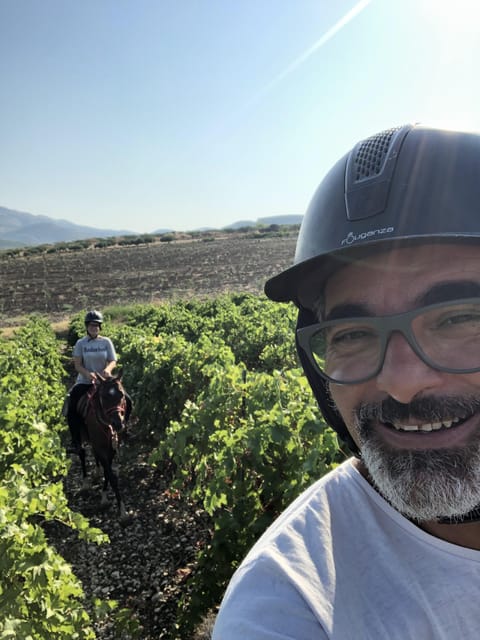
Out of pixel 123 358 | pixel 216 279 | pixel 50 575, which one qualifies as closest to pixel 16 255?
pixel 216 279

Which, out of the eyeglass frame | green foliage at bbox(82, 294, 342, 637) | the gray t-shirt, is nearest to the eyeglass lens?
the eyeglass frame

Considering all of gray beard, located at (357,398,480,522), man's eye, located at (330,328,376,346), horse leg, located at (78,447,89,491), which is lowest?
horse leg, located at (78,447,89,491)

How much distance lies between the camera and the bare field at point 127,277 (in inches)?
1196

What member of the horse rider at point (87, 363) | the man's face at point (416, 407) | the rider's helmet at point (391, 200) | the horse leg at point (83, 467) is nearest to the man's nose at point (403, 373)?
the man's face at point (416, 407)

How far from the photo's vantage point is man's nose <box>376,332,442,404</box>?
131cm

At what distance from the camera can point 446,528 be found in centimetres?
136

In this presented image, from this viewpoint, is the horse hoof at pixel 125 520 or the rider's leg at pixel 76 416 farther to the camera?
the rider's leg at pixel 76 416

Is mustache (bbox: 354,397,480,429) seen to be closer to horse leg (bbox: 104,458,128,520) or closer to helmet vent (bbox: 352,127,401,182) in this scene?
helmet vent (bbox: 352,127,401,182)

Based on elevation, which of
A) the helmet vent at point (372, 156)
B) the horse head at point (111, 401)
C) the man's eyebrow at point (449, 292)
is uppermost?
the helmet vent at point (372, 156)

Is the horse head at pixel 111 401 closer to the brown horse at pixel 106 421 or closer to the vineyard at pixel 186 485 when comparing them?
the brown horse at pixel 106 421

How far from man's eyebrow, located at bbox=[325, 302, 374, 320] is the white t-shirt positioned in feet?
2.06

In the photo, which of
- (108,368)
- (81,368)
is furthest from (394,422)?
(81,368)

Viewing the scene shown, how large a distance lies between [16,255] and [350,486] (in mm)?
78596

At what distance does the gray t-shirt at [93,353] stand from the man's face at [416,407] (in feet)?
21.4
